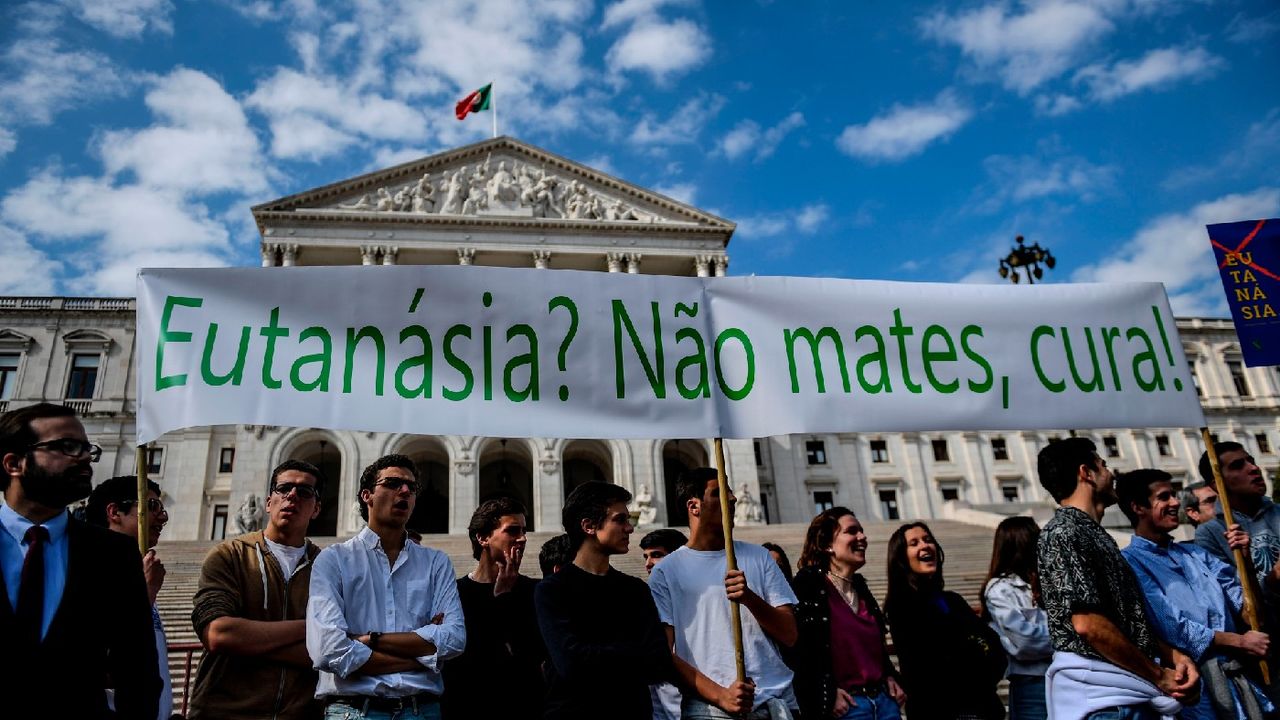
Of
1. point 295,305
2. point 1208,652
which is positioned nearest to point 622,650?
point 295,305

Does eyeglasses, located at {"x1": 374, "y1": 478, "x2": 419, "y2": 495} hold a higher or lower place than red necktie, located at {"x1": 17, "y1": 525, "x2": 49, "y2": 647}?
higher

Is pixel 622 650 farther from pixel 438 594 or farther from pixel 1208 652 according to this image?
pixel 1208 652

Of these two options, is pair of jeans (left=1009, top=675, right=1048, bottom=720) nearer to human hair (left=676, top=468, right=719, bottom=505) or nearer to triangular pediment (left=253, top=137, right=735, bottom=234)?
human hair (left=676, top=468, right=719, bottom=505)

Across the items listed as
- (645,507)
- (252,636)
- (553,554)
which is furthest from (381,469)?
(645,507)

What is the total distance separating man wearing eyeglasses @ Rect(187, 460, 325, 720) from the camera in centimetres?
396

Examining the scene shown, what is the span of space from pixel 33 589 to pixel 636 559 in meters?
19.8

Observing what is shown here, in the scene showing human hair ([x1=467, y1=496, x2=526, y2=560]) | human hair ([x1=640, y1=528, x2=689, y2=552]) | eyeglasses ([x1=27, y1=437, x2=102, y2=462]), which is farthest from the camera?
human hair ([x1=640, y1=528, x2=689, y2=552])

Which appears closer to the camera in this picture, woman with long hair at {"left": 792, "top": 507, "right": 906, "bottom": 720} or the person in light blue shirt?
the person in light blue shirt

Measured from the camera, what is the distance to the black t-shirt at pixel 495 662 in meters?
4.80

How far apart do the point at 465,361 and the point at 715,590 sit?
185 cm

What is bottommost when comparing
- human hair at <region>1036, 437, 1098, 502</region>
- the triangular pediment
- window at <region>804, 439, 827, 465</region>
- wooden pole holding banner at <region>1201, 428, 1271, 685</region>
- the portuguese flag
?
wooden pole holding banner at <region>1201, 428, 1271, 685</region>

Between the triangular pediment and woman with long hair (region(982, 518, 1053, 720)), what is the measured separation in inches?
1300

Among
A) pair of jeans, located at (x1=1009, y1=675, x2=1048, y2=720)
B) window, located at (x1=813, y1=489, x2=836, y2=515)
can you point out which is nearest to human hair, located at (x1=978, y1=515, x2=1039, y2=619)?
pair of jeans, located at (x1=1009, y1=675, x2=1048, y2=720)

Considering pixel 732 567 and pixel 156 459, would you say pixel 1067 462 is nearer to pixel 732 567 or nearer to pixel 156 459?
pixel 732 567
